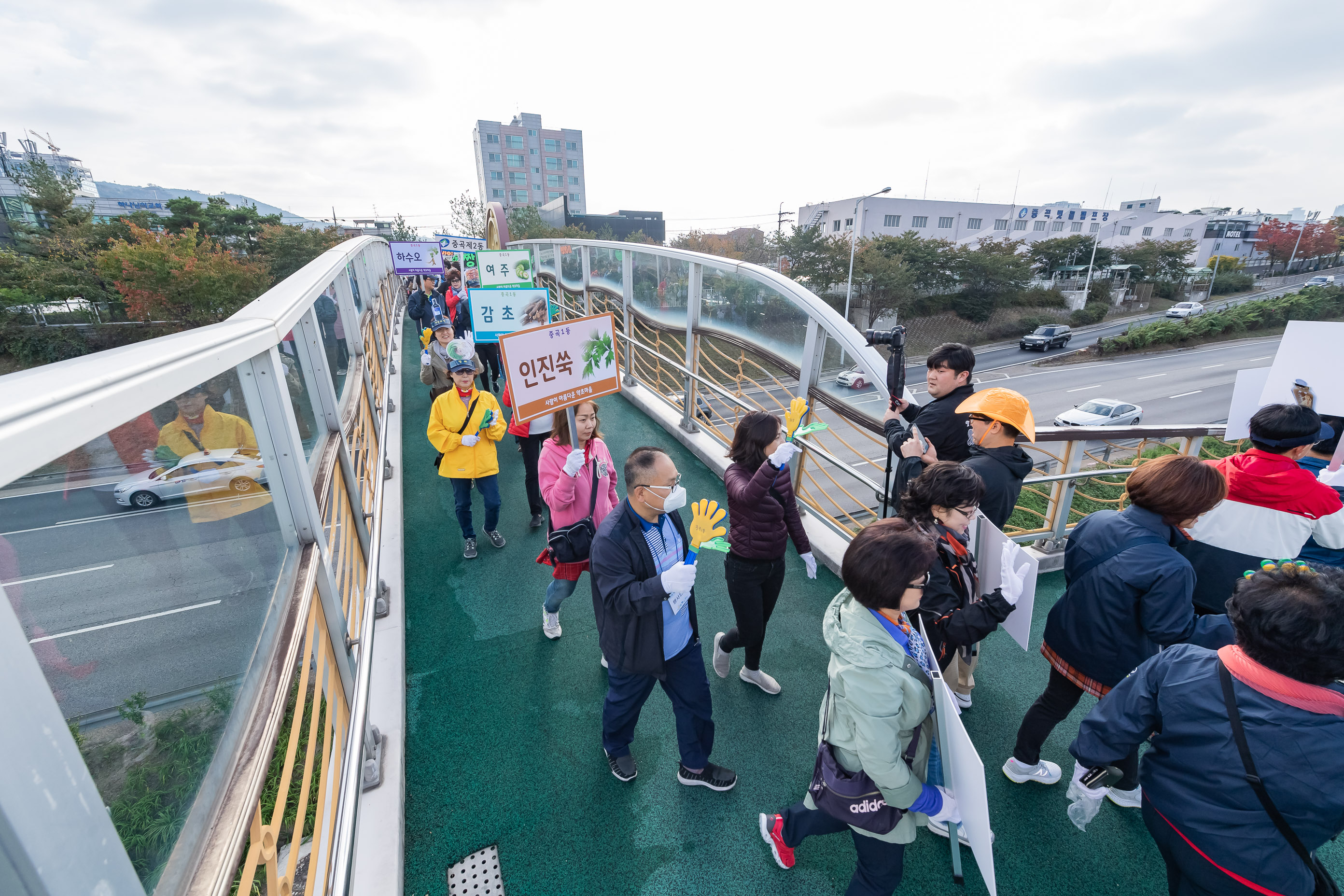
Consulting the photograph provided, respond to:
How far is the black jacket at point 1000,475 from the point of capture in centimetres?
261

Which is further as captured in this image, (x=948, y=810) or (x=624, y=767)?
(x=624, y=767)

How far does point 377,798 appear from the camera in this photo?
8.10 feet

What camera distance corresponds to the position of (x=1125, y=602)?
213 centimetres

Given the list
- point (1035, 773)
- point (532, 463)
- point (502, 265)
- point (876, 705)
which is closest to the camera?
point (876, 705)

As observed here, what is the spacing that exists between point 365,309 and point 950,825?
8221mm

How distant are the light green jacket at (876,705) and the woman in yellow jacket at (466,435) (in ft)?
10.1

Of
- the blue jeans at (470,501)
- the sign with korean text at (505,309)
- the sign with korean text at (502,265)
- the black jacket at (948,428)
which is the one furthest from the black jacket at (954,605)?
the sign with korean text at (502,265)

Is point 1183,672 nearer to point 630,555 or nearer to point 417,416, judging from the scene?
point 630,555

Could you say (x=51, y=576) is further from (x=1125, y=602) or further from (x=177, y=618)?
(x=1125, y=602)

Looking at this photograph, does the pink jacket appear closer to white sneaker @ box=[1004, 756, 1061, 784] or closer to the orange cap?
the orange cap

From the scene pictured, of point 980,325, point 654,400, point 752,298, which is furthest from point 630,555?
point 980,325

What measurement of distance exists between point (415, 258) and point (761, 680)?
10357mm

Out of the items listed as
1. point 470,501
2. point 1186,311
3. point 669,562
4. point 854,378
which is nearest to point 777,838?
point 669,562

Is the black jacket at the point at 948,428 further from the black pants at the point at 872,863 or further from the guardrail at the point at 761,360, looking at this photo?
the black pants at the point at 872,863
